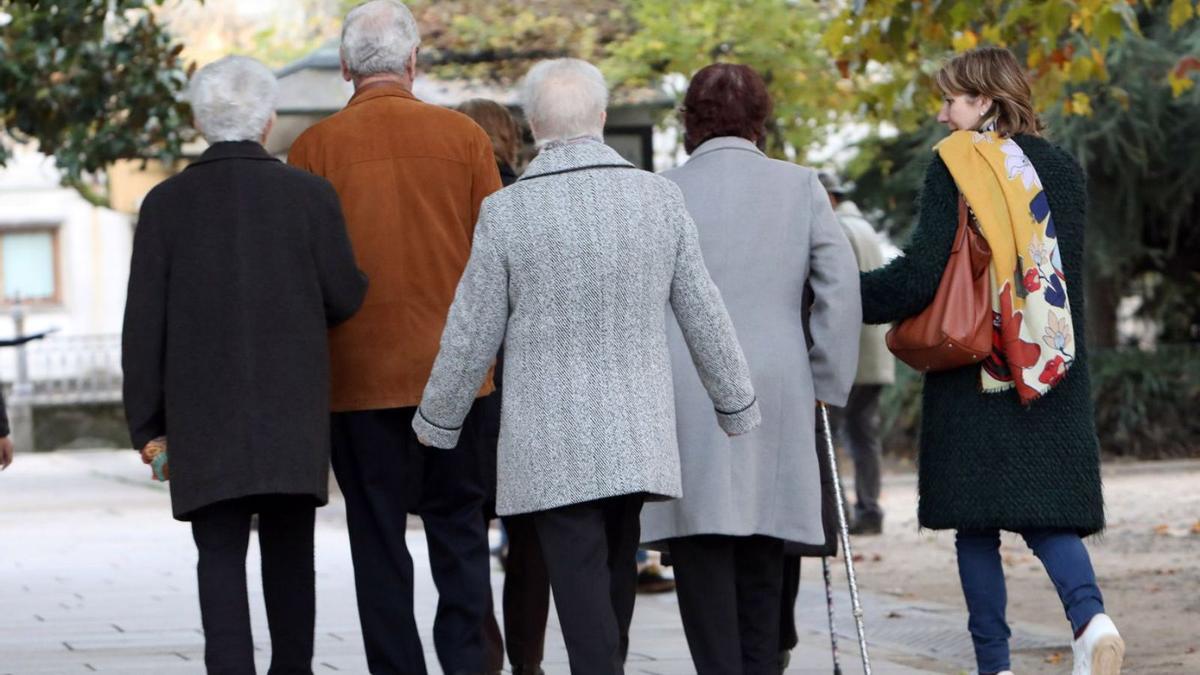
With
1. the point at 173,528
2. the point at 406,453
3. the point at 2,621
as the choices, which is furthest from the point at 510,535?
the point at 173,528

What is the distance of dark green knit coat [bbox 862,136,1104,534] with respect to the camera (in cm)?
558

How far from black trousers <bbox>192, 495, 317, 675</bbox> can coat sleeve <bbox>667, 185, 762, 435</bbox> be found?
3.54 feet

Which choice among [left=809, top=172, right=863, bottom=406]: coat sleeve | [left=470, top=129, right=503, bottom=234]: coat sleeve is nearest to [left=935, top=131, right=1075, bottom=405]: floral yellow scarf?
[left=809, top=172, right=863, bottom=406]: coat sleeve

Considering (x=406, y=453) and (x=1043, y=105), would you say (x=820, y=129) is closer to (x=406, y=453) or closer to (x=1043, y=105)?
(x=1043, y=105)

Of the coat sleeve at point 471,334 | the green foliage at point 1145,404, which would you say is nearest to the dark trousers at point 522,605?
the coat sleeve at point 471,334

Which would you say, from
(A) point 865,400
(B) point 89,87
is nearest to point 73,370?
(B) point 89,87

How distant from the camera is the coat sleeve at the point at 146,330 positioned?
5.10 metres

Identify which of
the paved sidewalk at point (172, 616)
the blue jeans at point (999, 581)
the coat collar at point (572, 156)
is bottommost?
the paved sidewalk at point (172, 616)

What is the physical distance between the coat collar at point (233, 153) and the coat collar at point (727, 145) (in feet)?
3.85

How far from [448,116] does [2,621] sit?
405cm

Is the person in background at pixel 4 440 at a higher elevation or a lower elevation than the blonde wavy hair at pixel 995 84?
lower

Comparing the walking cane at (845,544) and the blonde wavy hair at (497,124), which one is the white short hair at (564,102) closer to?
the walking cane at (845,544)

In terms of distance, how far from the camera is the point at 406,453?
18.1ft

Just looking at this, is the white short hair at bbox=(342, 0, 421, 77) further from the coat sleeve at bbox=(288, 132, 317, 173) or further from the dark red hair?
the dark red hair
